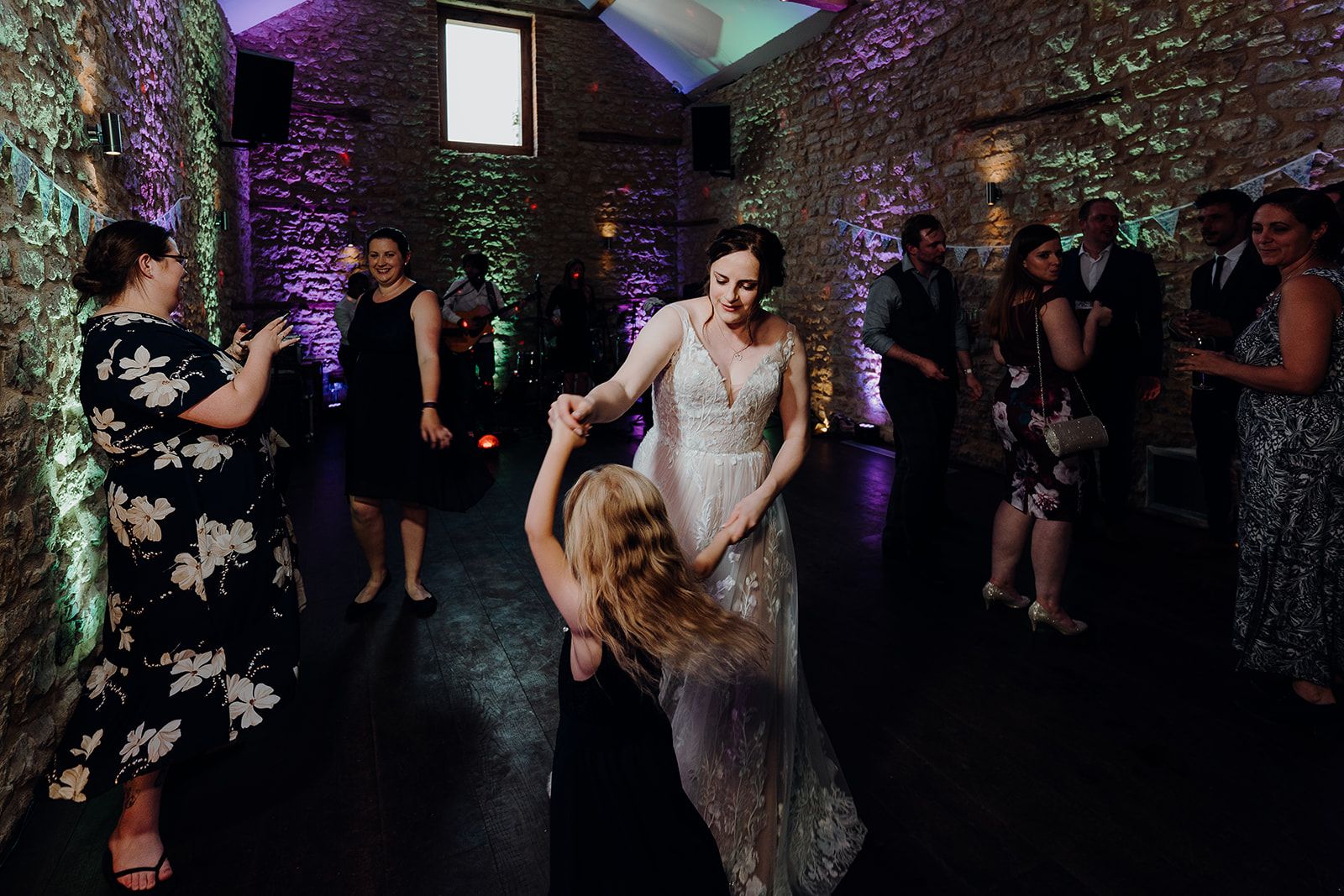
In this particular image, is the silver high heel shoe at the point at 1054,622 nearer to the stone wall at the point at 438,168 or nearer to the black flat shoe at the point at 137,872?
the black flat shoe at the point at 137,872

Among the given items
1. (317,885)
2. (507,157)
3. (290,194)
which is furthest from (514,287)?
(317,885)

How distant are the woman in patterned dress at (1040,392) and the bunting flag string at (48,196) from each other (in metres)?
2.81

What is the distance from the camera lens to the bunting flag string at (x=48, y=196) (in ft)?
5.93

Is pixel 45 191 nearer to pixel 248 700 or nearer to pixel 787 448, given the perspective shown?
pixel 248 700

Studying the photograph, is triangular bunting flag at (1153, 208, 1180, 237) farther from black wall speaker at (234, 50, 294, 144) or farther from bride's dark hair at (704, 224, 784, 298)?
black wall speaker at (234, 50, 294, 144)

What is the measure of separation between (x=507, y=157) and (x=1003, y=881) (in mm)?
9200

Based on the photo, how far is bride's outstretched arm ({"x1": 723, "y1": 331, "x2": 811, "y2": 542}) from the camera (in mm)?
1571

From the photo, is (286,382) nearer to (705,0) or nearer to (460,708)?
(460,708)

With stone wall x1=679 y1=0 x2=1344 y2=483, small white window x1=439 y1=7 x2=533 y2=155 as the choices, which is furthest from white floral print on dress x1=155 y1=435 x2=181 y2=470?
small white window x1=439 y1=7 x2=533 y2=155

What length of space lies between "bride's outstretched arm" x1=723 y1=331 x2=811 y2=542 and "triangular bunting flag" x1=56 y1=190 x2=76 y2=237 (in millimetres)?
1991

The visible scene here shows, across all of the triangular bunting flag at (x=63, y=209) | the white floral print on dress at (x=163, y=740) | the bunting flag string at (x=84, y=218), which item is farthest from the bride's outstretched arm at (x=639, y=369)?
the bunting flag string at (x=84, y=218)

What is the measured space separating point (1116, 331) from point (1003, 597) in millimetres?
1811

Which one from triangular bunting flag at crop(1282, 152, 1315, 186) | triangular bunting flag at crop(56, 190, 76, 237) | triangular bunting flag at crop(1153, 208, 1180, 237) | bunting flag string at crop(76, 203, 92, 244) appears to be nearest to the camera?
triangular bunting flag at crop(56, 190, 76, 237)

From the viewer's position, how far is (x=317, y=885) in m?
1.64
